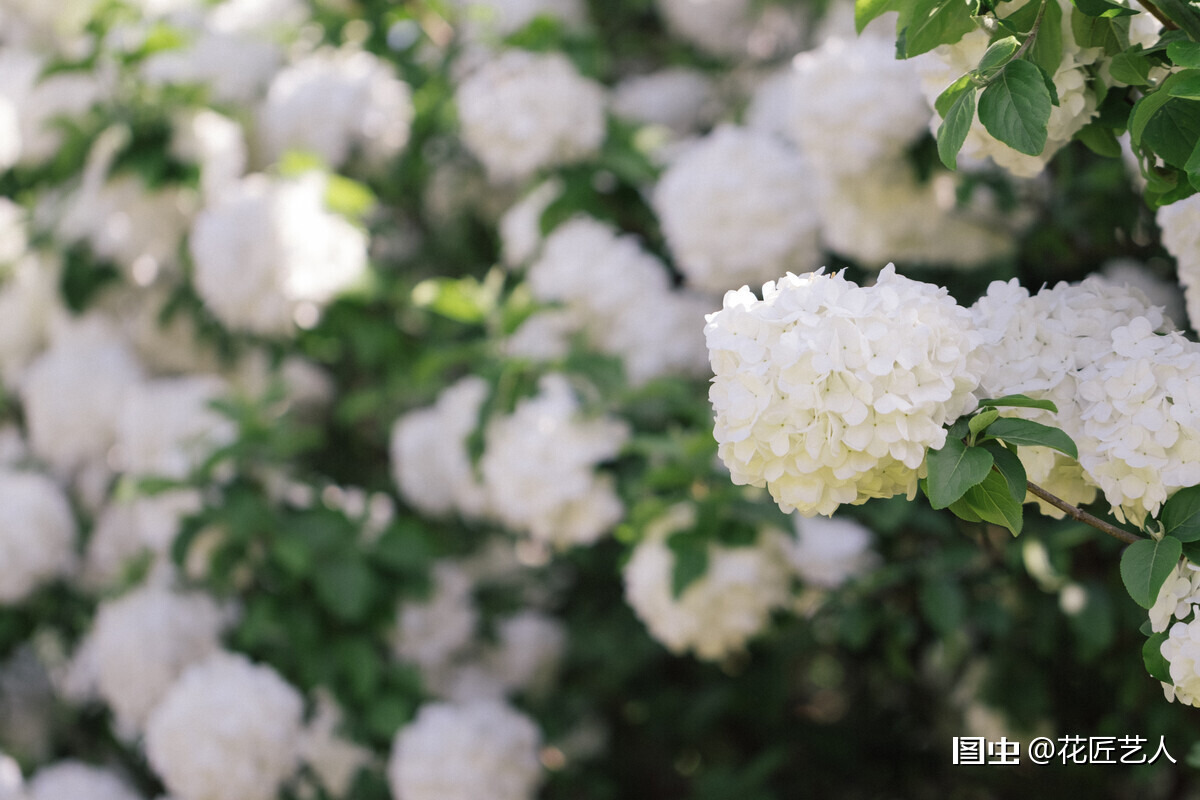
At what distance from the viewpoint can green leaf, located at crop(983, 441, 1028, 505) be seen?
0.83 m

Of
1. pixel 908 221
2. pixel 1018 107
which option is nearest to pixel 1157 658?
pixel 1018 107

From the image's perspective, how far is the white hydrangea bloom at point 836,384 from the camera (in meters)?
0.83

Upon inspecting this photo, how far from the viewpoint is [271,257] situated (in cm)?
208

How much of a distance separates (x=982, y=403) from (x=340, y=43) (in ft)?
6.31

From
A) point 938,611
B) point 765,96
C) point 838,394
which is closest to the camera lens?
point 838,394

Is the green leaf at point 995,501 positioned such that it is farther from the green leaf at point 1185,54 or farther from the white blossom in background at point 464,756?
the white blossom in background at point 464,756

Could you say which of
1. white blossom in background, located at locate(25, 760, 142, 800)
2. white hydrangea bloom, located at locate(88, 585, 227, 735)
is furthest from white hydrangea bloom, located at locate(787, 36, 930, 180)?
white blossom in background, located at locate(25, 760, 142, 800)

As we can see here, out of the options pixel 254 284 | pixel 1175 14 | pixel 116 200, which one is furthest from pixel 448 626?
pixel 1175 14

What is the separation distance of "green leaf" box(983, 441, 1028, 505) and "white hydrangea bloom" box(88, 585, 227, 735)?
1.69 meters

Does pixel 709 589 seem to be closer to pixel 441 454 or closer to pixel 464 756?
pixel 464 756

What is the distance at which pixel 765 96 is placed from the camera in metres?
2.25

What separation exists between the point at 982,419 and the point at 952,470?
0.15ft

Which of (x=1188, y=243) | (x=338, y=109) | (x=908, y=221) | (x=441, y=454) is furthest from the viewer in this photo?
(x=338, y=109)

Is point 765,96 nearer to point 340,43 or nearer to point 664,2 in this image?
point 664,2
